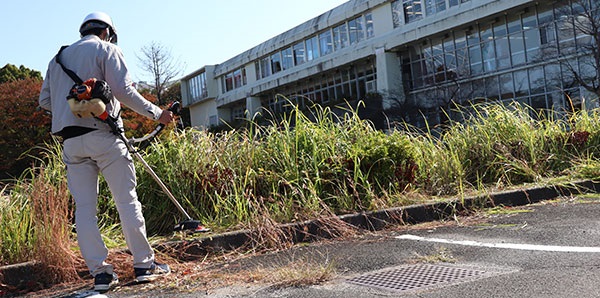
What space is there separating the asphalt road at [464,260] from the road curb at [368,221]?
0.22m

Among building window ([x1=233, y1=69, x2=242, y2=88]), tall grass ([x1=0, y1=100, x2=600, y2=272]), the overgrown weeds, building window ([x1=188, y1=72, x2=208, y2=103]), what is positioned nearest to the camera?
the overgrown weeds

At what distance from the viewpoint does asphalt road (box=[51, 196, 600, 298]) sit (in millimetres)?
3184

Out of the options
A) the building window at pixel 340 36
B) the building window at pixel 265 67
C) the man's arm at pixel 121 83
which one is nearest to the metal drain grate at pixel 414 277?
the man's arm at pixel 121 83

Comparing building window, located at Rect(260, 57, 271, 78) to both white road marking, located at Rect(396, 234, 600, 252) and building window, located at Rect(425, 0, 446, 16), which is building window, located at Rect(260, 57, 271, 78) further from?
white road marking, located at Rect(396, 234, 600, 252)

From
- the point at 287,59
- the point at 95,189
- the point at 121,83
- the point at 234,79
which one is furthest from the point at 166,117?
the point at 234,79

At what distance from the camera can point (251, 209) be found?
219 inches

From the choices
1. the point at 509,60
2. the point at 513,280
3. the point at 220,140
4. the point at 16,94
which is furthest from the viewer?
the point at 509,60

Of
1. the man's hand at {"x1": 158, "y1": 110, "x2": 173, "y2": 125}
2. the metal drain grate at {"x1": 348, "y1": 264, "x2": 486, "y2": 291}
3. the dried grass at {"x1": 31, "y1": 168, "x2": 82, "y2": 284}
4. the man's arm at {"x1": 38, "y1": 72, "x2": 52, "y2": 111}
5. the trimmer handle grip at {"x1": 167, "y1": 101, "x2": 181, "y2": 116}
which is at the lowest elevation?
the metal drain grate at {"x1": 348, "y1": 264, "x2": 486, "y2": 291}

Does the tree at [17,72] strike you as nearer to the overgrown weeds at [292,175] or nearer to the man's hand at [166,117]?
the overgrown weeds at [292,175]

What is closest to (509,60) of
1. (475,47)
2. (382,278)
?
(475,47)

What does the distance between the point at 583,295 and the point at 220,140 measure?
15.1ft

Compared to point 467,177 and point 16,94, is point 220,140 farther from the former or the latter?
point 16,94

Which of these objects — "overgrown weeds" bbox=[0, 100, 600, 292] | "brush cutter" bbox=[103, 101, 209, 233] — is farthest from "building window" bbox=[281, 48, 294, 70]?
"brush cutter" bbox=[103, 101, 209, 233]

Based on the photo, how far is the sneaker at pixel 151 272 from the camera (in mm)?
3889
